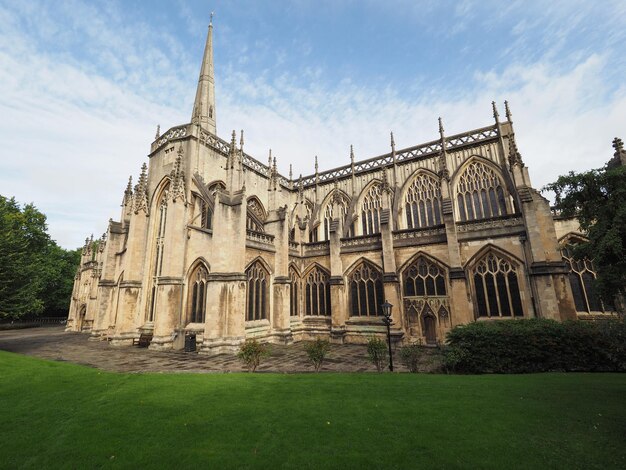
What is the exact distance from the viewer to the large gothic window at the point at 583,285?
14666 mm

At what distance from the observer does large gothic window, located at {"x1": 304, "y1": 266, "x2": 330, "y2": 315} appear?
20781mm

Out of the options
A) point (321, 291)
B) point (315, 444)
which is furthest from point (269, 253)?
point (315, 444)

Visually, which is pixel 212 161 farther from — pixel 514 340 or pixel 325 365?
pixel 514 340

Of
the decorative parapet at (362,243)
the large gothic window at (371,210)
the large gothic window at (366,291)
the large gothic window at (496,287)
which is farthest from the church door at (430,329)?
the large gothic window at (371,210)

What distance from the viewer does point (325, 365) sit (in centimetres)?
1212

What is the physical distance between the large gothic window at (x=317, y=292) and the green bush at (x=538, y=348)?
35.6 feet

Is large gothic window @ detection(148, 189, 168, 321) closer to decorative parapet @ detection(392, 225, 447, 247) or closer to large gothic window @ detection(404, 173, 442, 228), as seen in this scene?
decorative parapet @ detection(392, 225, 447, 247)

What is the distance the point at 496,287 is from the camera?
620 inches

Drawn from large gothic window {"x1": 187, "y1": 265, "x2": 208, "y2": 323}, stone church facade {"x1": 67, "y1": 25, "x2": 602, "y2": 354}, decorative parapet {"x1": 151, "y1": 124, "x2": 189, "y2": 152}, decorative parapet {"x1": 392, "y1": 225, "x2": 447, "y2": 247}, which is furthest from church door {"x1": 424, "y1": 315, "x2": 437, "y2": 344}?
decorative parapet {"x1": 151, "y1": 124, "x2": 189, "y2": 152}

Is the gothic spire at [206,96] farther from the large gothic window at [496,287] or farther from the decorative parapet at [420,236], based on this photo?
the large gothic window at [496,287]

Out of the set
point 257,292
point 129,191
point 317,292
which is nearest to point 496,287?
point 317,292

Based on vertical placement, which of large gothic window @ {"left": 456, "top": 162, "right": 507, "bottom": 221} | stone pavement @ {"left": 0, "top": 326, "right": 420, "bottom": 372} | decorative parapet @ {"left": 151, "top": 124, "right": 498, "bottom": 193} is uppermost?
decorative parapet @ {"left": 151, "top": 124, "right": 498, "bottom": 193}

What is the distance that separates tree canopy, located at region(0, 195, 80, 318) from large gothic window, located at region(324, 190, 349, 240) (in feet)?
72.0

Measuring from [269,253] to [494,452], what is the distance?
16.2 meters
